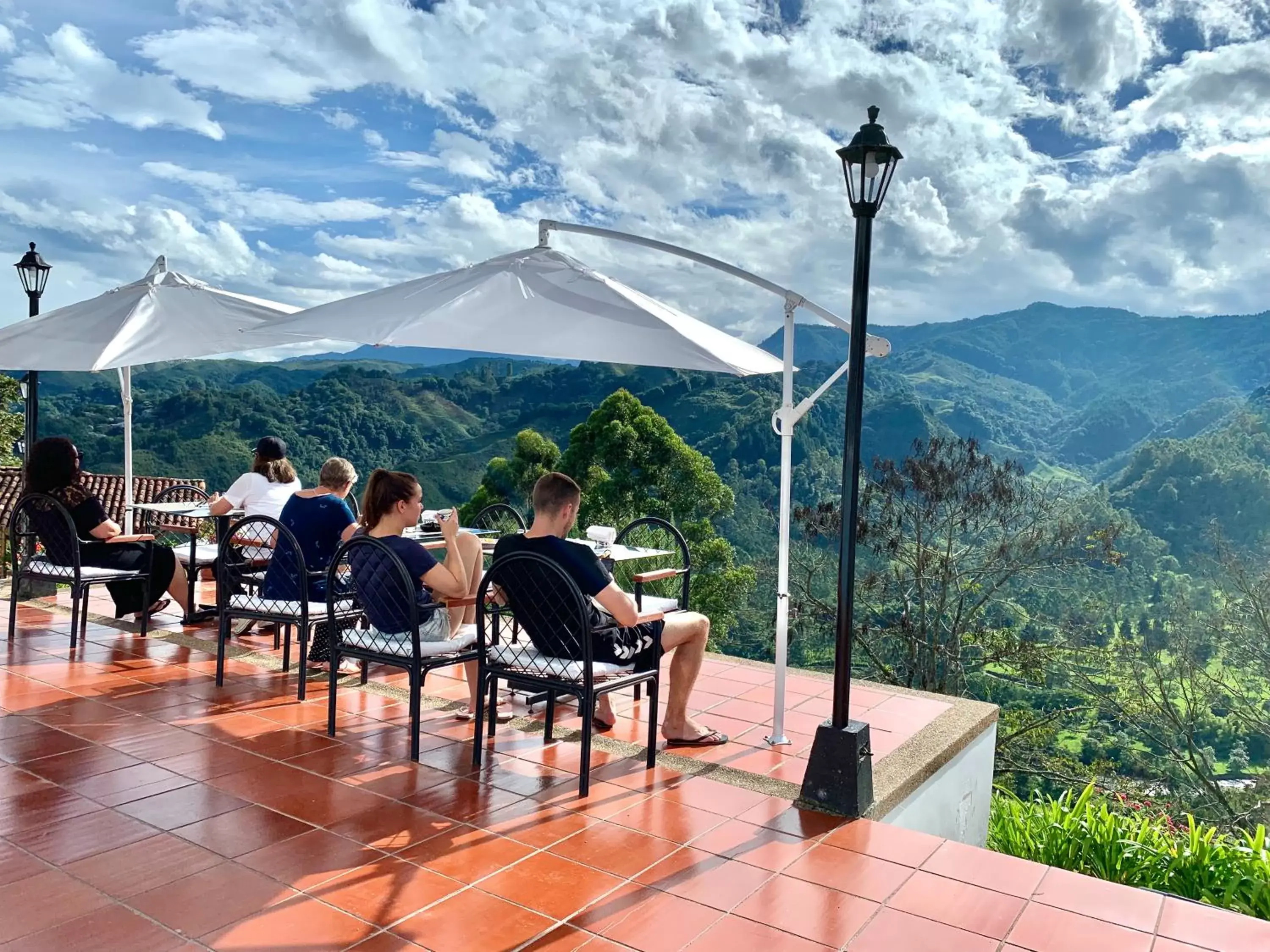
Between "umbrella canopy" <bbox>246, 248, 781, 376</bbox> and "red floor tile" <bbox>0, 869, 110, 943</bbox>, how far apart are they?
2.00m

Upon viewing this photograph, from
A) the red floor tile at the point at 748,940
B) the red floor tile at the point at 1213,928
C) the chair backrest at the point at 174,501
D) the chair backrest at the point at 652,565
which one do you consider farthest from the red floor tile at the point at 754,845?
the chair backrest at the point at 652,565

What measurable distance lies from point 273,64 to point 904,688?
10472 millimetres

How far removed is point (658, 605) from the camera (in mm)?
4414

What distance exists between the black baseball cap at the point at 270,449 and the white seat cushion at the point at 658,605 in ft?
8.72

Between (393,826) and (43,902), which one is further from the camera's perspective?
(393,826)

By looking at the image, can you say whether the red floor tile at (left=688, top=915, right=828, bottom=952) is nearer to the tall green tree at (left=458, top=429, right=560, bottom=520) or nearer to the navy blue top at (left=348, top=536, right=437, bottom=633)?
the navy blue top at (left=348, top=536, right=437, bottom=633)

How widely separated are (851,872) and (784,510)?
1422mm

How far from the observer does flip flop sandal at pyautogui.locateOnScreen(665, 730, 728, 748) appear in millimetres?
4219

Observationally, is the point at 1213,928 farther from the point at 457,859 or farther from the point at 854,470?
the point at 457,859

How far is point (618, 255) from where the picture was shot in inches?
523

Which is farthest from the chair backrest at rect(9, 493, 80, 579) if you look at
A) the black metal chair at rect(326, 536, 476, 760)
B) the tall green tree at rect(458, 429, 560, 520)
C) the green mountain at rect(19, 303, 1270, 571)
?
the tall green tree at rect(458, 429, 560, 520)

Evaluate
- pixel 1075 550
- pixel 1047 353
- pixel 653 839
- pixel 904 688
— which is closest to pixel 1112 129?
pixel 1047 353

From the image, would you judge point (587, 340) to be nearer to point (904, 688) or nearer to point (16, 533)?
point (904, 688)

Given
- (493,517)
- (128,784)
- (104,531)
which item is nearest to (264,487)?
(104,531)
